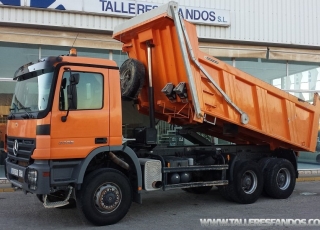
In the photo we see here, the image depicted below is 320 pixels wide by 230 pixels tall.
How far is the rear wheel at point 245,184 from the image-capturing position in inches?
324

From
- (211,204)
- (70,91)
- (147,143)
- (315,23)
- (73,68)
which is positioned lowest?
(211,204)

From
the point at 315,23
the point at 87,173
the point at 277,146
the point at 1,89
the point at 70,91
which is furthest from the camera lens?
the point at 315,23

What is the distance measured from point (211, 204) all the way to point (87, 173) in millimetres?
3058

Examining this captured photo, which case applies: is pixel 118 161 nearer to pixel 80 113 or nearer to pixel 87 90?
pixel 80 113

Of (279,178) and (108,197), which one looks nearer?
(108,197)

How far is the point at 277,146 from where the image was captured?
30.3 feet

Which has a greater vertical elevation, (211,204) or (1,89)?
(1,89)

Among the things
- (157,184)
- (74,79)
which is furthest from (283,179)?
(74,79)

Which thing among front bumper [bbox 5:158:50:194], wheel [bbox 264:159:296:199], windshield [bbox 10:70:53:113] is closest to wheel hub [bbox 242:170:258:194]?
wheel [bbox 264:159:296:199]

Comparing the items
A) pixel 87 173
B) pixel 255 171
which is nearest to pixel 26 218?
pixel 87 173

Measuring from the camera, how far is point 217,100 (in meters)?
7.74

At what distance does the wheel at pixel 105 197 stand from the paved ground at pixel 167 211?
197mm

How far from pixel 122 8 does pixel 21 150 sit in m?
6.76

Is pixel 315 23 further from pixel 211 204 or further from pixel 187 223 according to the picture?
pixel 187 223
